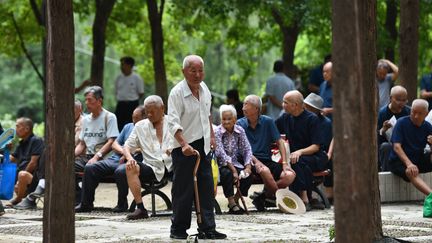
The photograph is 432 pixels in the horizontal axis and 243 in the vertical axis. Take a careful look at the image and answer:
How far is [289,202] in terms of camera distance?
17469 mm

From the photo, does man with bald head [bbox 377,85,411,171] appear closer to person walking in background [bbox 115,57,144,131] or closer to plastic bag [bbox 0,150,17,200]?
plastic bag [bbox 0,150,17,200]

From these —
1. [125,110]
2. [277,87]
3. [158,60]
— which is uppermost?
[158,60]

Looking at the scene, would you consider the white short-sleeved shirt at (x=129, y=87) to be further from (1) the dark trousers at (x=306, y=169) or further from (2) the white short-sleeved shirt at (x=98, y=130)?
(1) the dark trousers at (x=306, y=169)

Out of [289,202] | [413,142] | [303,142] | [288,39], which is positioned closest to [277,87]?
[413,142]

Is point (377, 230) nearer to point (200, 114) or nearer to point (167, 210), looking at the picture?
point (200, 114)

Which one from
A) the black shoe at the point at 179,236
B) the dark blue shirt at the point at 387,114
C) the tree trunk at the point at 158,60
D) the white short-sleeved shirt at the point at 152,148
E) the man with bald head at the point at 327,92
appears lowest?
the black shoe at the point at 179,236

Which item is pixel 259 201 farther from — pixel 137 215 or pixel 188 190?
pixel 188 190

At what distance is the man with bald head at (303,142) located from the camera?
17.8 metres

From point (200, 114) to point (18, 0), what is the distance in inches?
756

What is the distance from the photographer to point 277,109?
79.9 ft

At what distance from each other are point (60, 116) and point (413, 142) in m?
8.46

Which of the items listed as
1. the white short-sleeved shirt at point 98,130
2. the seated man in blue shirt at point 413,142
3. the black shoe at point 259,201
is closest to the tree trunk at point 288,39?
the seated man in blue shirt at point 413,142

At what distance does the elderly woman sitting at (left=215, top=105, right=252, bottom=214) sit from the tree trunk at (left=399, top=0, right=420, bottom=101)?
469 centimetres

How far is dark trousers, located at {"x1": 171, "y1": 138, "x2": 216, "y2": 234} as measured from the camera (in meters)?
13.9
